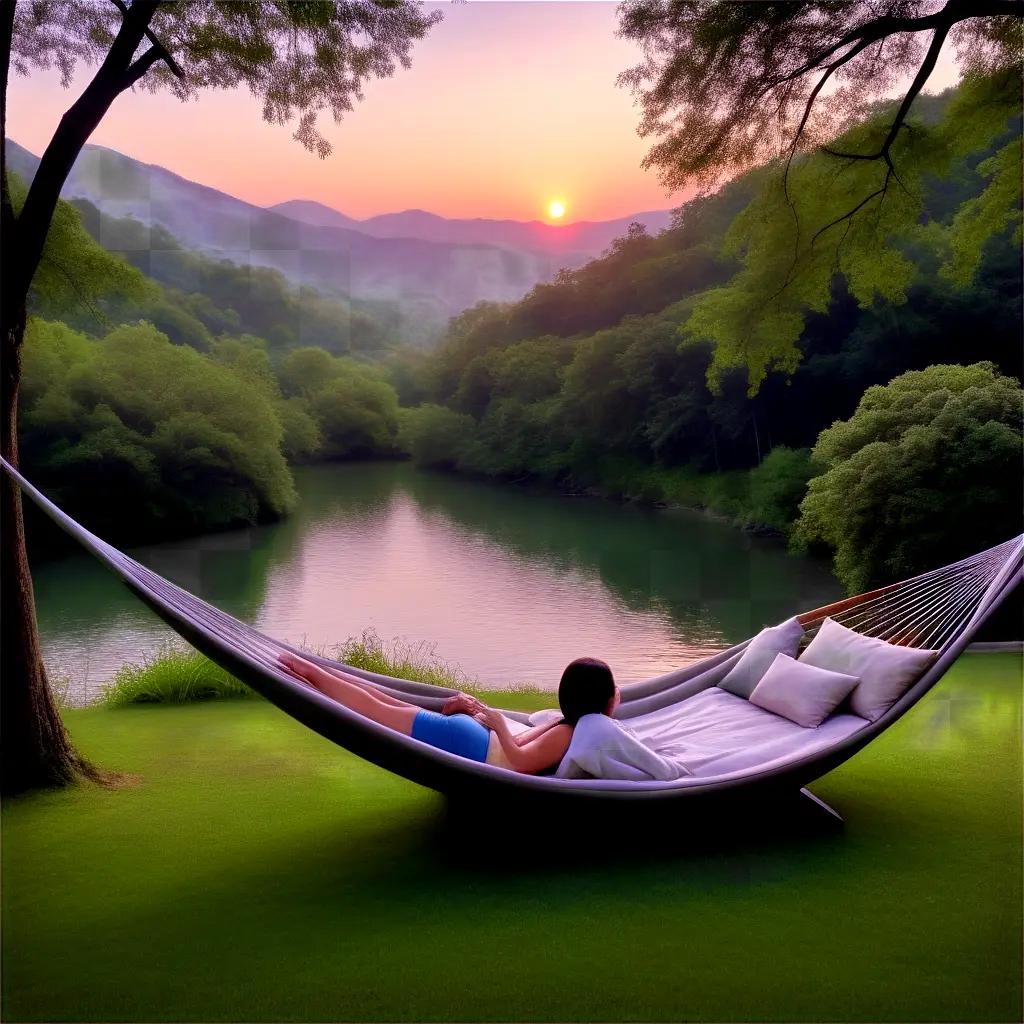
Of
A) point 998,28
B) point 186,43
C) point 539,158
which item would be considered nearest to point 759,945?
point 186,43

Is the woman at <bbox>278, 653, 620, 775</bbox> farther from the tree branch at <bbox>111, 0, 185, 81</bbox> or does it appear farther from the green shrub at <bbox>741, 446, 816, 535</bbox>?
the green shrub at <bbox>741, 446, 816, 535</bbox>

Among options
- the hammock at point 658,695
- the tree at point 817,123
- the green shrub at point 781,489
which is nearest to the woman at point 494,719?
the hammock at point 658,695

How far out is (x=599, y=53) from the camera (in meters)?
8.53

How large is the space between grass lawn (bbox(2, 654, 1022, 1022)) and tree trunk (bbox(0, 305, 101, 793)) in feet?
0.39

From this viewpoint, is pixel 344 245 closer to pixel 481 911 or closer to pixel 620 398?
pixel 620 398

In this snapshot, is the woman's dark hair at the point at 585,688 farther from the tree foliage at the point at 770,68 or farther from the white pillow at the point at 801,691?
the tree foliage at the point at 770,68

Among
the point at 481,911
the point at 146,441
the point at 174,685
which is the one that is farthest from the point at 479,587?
the point at 481,911

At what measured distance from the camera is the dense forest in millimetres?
7164

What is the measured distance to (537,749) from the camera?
242cm

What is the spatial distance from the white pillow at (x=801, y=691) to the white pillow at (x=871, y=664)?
0.04 m

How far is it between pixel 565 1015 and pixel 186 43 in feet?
11.7

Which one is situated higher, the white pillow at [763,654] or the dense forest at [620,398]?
the dense forest at [620,398]

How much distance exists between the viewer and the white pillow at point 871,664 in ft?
8.47

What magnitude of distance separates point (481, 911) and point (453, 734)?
437 millimetres
